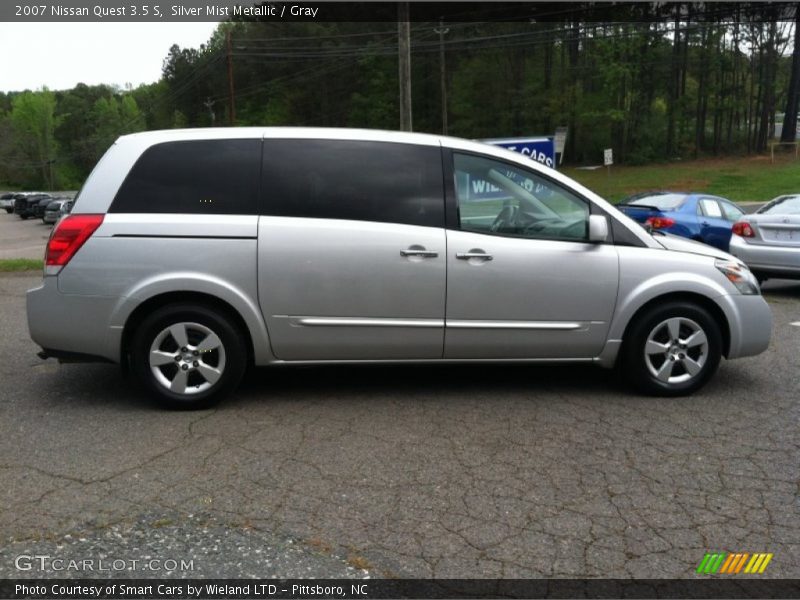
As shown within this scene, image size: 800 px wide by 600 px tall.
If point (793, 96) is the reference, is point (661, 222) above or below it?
below

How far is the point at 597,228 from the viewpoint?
16.7 feet

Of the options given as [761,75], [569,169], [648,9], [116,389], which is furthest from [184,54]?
[116,389]

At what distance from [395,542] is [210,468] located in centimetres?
130

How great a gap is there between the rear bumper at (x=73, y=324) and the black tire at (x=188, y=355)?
0.59 feet

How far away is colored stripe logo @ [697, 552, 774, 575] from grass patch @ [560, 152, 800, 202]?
1353 inches

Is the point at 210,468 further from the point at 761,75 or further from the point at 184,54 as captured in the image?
the point at 184,54

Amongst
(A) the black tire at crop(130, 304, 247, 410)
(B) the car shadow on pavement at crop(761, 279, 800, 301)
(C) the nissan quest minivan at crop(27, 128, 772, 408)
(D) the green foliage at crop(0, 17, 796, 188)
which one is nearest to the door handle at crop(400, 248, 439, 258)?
(C) the nissan quest minivan at crop(27, 128, 772, 408)

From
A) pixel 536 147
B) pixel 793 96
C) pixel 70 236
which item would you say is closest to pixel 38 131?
pixel 793 96

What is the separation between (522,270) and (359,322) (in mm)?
1182

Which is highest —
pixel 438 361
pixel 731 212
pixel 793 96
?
pixel 793 96

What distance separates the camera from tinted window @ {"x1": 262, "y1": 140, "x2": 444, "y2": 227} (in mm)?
5023

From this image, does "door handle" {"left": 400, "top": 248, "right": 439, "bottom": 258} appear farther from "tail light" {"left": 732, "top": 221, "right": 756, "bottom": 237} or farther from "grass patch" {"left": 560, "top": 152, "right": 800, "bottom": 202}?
"grass patch" {"left": 560, "top": 152, "right": 800, "bottom": 202}

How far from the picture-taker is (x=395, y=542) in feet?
10.6

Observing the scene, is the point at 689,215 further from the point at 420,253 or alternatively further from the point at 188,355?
the point at 188,355
